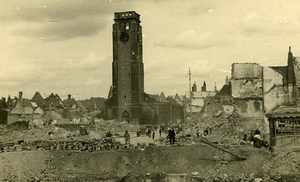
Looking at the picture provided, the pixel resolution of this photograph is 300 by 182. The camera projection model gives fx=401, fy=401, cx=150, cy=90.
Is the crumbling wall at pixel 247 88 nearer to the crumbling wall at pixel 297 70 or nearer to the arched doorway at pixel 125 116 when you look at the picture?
the crumbling wall at pixel 297 70

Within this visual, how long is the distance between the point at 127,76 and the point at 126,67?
1783 millimetres

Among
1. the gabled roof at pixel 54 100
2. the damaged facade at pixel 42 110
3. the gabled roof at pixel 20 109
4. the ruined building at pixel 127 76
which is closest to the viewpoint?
the damaged facade at pixel 42 110

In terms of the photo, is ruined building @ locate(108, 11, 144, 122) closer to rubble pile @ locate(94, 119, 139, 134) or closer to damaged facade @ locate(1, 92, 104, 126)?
damaged facade @ locate(1, 92, 104, 126)

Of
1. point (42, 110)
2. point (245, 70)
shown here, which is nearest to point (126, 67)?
point (42, 110)

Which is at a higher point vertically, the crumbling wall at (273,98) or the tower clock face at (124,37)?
the tower clock face at (124,37)

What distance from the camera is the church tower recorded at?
78375mm

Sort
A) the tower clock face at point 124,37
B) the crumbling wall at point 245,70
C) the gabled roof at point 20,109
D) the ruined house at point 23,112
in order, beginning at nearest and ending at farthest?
the crumbling wall at point 245,70
the ruined house at point 23,112
the gabled roof at point 20,109
the tower clock face at point 124,37

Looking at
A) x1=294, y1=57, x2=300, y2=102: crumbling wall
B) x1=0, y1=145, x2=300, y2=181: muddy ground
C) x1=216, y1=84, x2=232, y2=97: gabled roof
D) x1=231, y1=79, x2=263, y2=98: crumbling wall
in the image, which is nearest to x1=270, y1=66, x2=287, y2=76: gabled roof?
x1=294, y1=57, x2=300, y2=102: crumbling wall

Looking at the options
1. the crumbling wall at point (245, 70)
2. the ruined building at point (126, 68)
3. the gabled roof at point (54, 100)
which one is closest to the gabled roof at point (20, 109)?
the gabled roof at point (54, 100)

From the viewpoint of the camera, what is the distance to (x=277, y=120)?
3086cm

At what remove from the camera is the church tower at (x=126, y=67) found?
7838 centimetres

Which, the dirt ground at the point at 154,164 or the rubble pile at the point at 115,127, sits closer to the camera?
the dirt ground at the point at 154,164

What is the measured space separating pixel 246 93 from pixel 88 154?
25663 mm

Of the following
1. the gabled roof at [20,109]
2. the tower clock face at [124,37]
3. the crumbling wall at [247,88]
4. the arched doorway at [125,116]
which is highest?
the tower clock face at [124,37]
